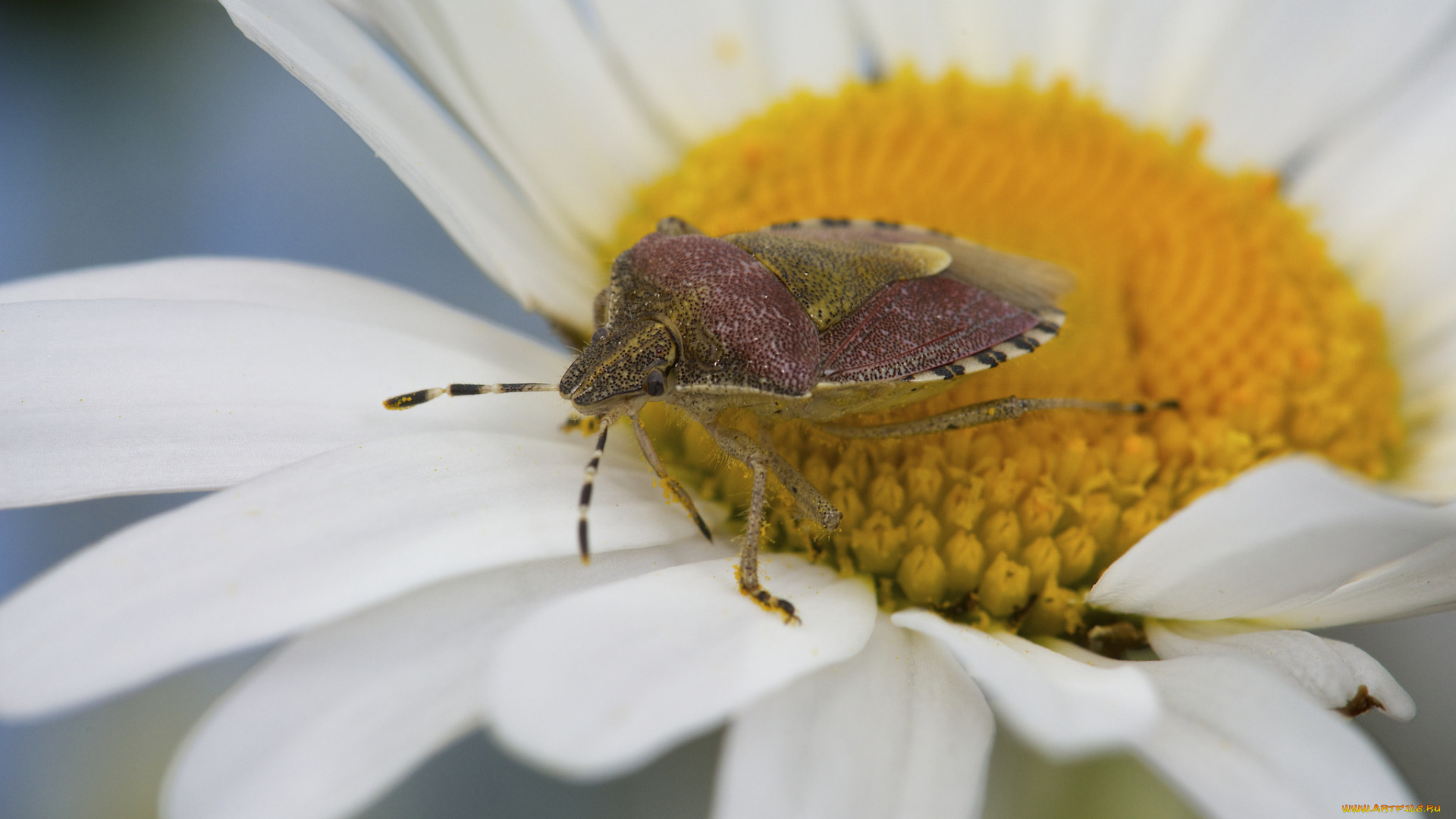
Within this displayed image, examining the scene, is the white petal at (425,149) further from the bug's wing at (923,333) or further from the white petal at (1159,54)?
the white petal at (1159,54)

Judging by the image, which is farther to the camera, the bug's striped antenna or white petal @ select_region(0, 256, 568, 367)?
white petal @ select_region(0, 256, 568, 367)

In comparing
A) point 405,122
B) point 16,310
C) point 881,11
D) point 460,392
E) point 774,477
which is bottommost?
point 774,477

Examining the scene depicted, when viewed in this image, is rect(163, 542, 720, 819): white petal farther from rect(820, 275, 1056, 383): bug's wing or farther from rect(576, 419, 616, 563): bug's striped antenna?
rect(820, 275, 1056, 383): bug's wing

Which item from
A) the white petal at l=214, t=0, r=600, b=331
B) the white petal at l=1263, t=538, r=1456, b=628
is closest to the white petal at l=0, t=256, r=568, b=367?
the white petal at l=214, t=0, r=600, b=331

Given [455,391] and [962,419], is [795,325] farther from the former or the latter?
[455,391]

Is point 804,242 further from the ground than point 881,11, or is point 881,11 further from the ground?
point 881,11

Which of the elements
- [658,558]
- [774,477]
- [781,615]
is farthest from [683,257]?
[781,615]

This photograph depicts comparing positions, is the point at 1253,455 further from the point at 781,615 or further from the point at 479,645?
the point at 479,645
